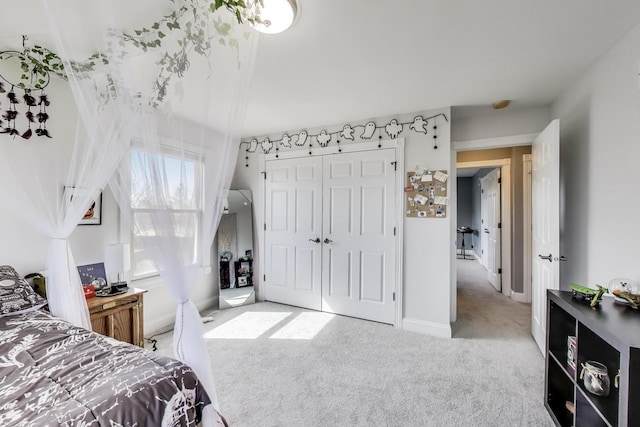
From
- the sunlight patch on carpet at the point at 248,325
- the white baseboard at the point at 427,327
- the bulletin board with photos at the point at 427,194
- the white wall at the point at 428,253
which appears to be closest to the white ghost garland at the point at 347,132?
the white wall at the point at 428,253

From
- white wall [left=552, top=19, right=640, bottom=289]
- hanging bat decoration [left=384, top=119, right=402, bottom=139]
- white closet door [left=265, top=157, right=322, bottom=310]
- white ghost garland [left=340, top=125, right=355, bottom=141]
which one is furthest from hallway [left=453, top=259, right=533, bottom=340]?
white ghost garland [left=340, top=125, right=355, bottom=141]

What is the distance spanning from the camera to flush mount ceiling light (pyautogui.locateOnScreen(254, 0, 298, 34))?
132 cm

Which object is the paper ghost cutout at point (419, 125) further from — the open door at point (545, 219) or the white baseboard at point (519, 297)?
the white baseboard at point (519, 297)

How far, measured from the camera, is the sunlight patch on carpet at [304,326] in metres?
2.75

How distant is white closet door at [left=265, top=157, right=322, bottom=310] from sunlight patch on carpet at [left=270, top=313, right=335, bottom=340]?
0.23 m

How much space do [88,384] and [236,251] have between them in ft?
8.97

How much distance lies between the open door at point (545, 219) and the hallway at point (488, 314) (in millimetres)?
314

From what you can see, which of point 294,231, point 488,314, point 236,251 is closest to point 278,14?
point 294,231

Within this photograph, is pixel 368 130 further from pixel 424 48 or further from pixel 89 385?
pixel 89 385

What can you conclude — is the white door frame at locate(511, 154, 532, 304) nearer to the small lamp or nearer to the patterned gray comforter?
the patterned gray comforter

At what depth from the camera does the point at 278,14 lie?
1.39 meters

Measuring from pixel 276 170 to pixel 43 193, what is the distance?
2.32m

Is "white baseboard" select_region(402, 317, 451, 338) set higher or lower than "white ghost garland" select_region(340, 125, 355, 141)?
lower

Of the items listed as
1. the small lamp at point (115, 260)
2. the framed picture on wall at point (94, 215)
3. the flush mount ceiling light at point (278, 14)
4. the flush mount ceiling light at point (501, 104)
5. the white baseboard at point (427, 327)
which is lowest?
the white baseboard at point (427, 327)
